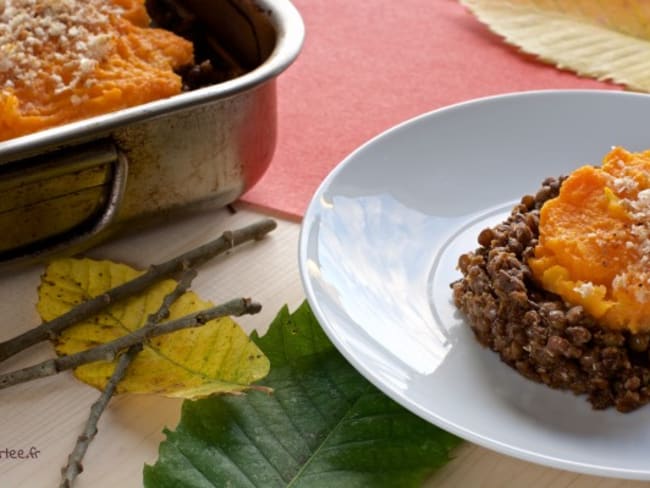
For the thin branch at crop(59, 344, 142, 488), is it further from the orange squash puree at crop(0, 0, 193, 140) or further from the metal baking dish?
the orange squash puree at crop(0, 0, 193, 140)

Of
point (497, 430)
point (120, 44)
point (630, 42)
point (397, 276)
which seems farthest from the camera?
point (630, 42)

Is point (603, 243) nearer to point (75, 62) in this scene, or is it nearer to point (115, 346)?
point (115, 346)

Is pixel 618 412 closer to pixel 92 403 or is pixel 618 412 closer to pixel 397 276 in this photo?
pixel 397 276

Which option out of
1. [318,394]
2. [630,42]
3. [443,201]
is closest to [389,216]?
[443,201]

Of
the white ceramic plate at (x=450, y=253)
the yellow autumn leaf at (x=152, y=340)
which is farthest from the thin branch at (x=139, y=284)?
the white ceramic plate at (x=450, y=253)

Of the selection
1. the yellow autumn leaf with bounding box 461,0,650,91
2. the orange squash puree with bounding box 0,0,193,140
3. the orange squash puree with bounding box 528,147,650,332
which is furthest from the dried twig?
the yellow autumn leaf with bounding box 461,0,650,91

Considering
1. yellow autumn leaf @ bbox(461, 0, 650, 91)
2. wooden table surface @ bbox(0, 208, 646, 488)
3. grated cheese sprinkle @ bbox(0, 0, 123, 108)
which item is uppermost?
grated cheese sprinkle @ bbox(0, 0, 123, 108)

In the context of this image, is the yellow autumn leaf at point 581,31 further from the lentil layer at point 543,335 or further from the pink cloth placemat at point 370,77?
the lentil layer at point 543,335

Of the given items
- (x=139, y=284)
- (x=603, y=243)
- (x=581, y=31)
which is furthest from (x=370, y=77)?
(x=603, y=243)
